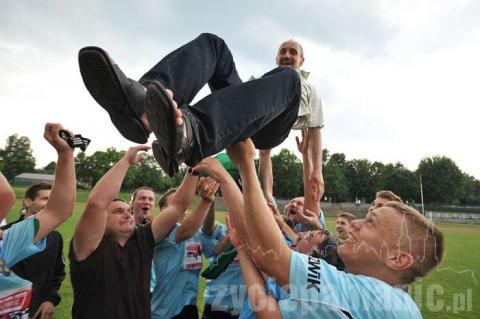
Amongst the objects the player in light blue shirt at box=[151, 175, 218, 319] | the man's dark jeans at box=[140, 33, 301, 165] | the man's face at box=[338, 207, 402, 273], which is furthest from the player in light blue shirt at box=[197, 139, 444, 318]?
the player in light blue shirt at box=[151, 175, 218, 319]

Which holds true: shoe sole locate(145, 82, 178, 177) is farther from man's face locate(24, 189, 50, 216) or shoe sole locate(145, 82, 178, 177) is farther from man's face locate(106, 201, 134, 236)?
man's face locate(24, 189, 50, 216)

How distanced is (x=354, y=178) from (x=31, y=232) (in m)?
73.8

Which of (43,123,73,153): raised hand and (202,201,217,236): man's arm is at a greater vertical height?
(43,123,73,153): raised hand

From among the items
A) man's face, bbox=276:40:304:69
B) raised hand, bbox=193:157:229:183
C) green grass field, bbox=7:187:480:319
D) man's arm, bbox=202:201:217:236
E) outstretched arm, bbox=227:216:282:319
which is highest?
man's face, bbox=276:40:304:69

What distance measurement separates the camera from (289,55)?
4.00 m

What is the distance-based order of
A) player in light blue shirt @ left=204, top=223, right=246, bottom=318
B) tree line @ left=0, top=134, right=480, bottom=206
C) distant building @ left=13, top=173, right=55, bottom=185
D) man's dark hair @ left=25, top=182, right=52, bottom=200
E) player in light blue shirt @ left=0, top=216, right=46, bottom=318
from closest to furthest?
player in light blue shirt @ left=0, top=216, right=46, bottom=318
player in light blue shirt @ left=204, top=223, right=246, bottom=318
man's dark hair @ left=25, top=182, right=52, bottom=200
tree line @ left=0, top=134, right=480, bottom=206
distant building @ left=13, top=173, right=55, bottom=185

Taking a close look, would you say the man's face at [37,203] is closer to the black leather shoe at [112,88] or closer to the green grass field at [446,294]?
the green grass field at [446,294]

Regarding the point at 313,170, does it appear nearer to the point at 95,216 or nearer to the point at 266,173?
the point at 266,173

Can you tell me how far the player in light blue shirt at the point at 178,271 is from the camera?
3775 mm

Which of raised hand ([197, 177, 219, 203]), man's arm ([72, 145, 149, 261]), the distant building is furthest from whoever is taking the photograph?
the distant building

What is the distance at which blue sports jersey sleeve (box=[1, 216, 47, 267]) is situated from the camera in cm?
259

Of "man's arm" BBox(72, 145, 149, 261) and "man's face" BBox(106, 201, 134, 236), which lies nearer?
"man's arm" BBox(72, 145, 149, 261)

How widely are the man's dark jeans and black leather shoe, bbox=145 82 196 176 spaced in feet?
0.24

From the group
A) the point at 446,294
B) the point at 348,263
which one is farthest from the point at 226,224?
the point at 446,294
